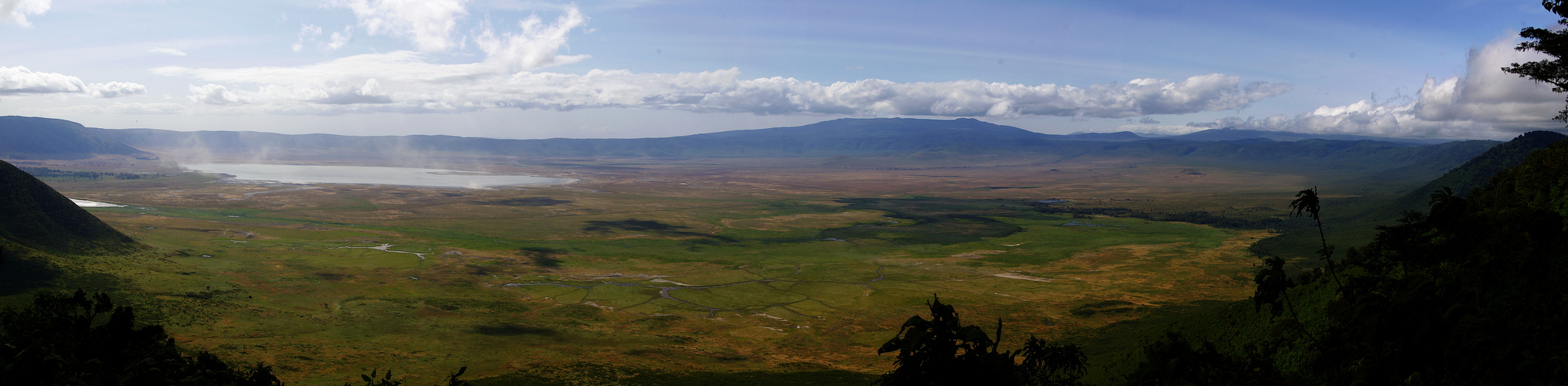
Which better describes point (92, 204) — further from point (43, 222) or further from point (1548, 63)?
point (1548, 63)

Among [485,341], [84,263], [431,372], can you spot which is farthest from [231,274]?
[431,372]

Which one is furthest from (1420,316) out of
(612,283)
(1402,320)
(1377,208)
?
(1377,208)

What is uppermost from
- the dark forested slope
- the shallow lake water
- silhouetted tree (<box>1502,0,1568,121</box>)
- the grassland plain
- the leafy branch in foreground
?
silhouetted tree (<box>1502,0,1568,121</box>)

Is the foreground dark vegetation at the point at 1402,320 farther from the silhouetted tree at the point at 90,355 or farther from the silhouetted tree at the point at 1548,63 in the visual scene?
the silhouetted tree at the point at 90,355

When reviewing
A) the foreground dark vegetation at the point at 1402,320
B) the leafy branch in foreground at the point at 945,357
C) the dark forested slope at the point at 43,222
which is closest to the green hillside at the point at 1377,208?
the foreground dark vegetation at the point at 1402,320

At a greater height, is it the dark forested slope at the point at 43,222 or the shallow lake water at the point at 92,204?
the dark forested slope at the point at 43,222

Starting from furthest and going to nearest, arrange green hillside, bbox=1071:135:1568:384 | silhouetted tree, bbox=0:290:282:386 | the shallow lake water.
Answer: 1. the shallow lake water
2. silhouetted tree, bbox=0:290:282:386
3. green hillside, bbox=1071:135:1568:384

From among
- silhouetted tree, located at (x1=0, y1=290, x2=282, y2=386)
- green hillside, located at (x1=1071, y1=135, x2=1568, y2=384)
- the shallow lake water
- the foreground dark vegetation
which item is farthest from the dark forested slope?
the shallow lake water

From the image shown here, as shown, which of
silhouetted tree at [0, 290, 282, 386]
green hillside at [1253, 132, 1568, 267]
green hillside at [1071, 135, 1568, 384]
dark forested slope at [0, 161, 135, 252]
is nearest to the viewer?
green hillside at [1071, 135, 1568, 384]

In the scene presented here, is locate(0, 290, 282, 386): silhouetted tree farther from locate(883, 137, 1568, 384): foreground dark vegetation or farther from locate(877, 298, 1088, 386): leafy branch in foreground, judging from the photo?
locate(883, 137, 1568, 384): foreground dark vegetation
